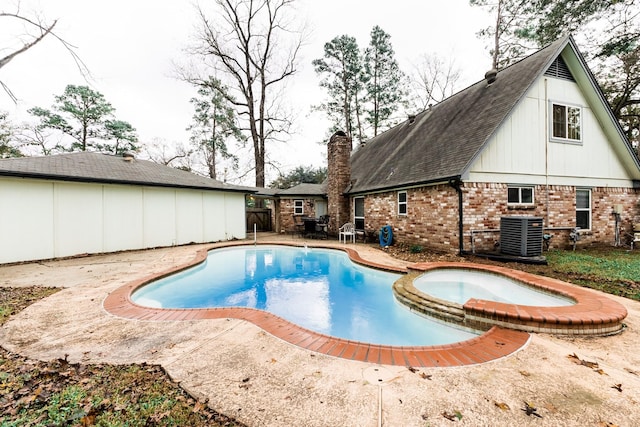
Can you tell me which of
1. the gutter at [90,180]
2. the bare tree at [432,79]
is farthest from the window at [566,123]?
the gutter at [90,180]

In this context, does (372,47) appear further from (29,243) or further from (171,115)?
(29,243)

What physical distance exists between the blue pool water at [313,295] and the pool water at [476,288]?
0.86m

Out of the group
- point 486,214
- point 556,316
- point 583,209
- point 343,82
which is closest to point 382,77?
point 343,82

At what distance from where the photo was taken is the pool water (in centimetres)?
426

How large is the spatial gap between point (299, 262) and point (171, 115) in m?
20.3

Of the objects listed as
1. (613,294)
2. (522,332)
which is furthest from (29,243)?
(613,294)

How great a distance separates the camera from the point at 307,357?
2355 millimetres

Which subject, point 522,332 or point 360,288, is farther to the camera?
point 360,288

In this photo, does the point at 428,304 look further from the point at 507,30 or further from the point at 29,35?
the point at 507,30

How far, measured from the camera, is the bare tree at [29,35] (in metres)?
6.89

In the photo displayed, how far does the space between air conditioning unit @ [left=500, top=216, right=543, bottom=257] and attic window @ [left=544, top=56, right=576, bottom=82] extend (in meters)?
5.32

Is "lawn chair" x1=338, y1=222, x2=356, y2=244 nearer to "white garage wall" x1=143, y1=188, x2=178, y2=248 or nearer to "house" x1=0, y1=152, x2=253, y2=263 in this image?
"house" x1=0, y1=152, x2=253, y2=263

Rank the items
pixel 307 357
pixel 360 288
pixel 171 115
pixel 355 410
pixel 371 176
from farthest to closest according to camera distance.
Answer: pixel 171 115, pixel 371 176, pixel 360 288, pixel 307 357, pixel 355 410

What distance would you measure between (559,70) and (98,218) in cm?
1657
